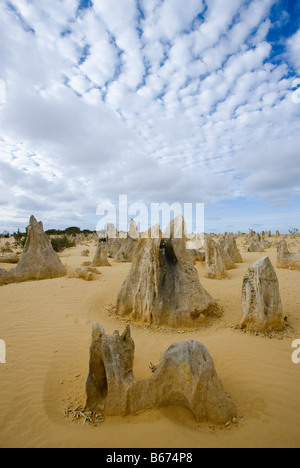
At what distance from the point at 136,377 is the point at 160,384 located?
0.79 metres

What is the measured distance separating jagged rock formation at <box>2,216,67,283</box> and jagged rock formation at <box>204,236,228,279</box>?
6.78 meters

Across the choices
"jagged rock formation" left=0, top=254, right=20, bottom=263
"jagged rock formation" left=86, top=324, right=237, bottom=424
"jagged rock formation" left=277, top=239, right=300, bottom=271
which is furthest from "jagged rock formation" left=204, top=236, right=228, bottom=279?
"jagged rock formation" left=0, top=254, right=20, bottom=263

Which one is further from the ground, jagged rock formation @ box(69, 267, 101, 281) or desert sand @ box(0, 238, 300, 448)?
jagged rock formation @ box(69, 267, 101, 281)

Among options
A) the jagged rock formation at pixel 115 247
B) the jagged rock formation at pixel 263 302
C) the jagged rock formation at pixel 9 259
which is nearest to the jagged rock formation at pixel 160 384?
the jagged rock formation at pixel 263 302

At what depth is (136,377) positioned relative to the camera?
10.3 ft

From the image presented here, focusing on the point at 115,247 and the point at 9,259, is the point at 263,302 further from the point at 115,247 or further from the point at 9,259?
the point at 115,247

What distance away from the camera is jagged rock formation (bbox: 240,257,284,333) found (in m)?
4.52

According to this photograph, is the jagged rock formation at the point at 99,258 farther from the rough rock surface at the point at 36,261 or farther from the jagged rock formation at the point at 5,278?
the jagged rock formation at the point at 5,278

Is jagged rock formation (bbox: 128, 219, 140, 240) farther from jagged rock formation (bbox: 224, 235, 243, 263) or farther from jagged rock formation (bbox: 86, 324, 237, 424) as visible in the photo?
jagged rock formation (bbox: 86, 324, 237, 424)

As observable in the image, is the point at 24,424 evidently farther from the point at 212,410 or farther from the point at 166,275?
the point at 166,275

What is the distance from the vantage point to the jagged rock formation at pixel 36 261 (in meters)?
9.10

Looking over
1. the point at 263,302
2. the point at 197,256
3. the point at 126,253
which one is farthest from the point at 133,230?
the point at 263,302
